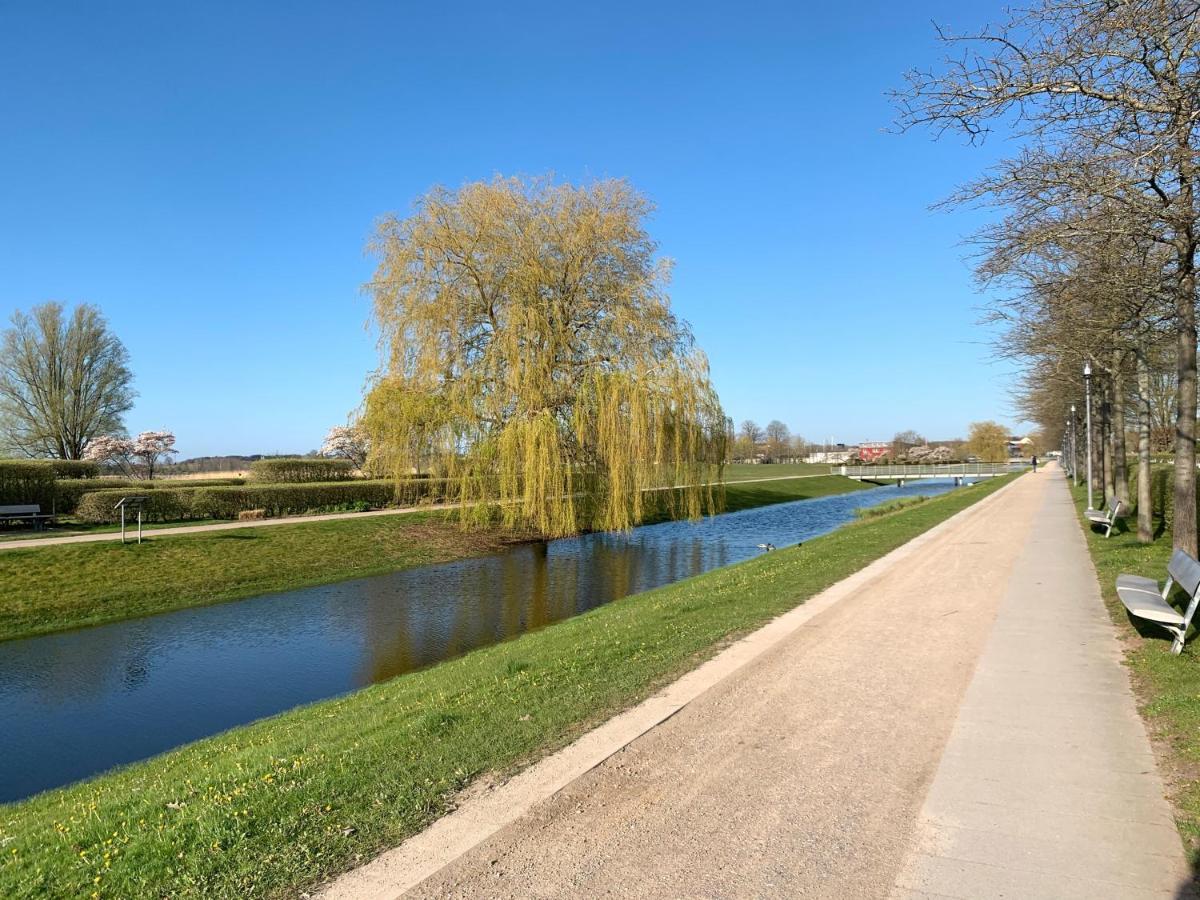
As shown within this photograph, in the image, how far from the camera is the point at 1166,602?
280 inches

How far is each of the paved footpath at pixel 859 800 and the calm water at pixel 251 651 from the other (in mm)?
6242

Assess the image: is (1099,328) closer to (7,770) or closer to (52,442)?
(7,770)

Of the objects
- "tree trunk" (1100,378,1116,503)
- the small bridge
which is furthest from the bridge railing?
"tree trunk" (1100,378,1116,503)

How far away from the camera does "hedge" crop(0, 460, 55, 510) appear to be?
70.9ft

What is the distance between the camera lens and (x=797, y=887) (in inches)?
125

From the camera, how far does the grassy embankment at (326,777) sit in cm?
360

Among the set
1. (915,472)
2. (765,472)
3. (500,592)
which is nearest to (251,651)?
(500,592)

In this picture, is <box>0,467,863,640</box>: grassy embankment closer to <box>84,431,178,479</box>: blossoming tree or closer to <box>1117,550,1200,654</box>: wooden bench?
<box>1117,550,1200,654</box>: wooden bench

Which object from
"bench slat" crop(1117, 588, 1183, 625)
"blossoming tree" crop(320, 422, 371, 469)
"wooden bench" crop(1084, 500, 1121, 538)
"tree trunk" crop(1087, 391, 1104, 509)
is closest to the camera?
"bench slat" crop(1117, 588, 1183, 625)

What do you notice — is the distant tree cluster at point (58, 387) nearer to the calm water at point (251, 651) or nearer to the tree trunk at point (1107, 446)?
the calm water at point (251, 651)

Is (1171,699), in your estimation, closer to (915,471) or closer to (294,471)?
(294,471)

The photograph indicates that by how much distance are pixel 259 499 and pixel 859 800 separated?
24.9 meters

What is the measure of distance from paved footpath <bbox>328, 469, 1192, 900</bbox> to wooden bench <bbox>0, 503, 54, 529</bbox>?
21.8 m

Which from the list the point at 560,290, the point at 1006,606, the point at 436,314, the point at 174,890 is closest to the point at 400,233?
the point at 436,314
